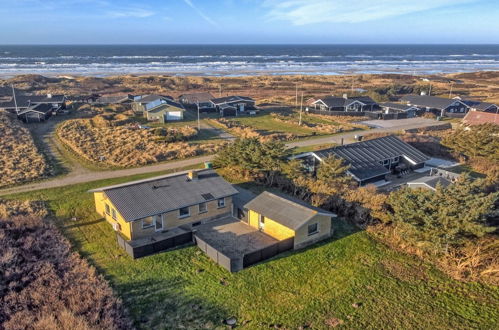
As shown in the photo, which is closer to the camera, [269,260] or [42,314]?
[42,314]

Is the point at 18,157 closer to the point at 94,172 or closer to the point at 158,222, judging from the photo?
the point at 94,172

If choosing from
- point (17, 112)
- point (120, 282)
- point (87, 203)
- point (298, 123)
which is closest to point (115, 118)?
point (17, 112)

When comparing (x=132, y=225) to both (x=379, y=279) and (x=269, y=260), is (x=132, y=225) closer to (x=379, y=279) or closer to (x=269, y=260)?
(x=269, y=260)

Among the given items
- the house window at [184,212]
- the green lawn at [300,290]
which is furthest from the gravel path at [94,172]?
the house window at [184,212]

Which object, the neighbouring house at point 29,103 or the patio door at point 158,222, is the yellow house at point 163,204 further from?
the neighbouring house at point 29,103

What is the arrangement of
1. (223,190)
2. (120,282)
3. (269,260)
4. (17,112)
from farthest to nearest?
(17,112) → (223,190) → (269,260) → (120,282)

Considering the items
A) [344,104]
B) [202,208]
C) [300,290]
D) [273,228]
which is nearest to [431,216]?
[300,290]
